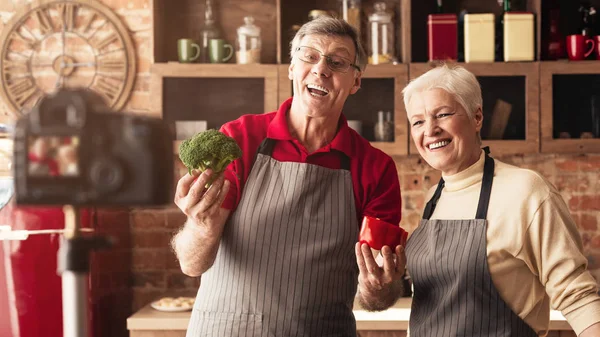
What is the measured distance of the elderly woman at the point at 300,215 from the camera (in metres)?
1.60

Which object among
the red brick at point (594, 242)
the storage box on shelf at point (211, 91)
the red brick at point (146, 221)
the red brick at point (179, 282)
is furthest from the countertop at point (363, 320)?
the storage box on shelf at point (211, 91)

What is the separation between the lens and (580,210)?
3223mm

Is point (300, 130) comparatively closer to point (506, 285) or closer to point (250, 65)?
point (506, 285)

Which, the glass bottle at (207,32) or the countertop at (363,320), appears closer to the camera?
the countertop at (363,320)

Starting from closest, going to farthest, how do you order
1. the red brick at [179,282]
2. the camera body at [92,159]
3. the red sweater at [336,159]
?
the camera body at [92,159], the red sweater at [336,159], the red brick at [179,282]

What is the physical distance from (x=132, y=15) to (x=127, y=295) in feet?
4.62

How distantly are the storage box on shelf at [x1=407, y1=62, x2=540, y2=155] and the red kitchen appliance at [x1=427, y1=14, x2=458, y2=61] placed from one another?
6cm

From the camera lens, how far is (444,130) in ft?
5.15

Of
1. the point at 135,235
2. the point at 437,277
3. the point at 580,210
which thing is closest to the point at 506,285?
the point at 437,277

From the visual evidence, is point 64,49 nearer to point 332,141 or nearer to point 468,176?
point 332,141

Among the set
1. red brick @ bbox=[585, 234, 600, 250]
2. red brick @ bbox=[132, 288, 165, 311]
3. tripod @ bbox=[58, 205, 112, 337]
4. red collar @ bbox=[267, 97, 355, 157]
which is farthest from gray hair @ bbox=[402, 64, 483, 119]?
red brick @ bbox=[132, 288, 165, 311]

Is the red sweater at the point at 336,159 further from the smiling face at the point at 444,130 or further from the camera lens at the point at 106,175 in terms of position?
the camera lens at the point at 106,175

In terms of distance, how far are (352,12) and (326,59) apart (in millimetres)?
1433

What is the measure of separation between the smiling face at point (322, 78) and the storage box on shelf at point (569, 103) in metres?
1.53
